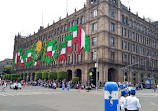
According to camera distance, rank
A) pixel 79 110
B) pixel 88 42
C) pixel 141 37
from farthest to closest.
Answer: pixel 141 37
pixel 88 42
pixel 79 110

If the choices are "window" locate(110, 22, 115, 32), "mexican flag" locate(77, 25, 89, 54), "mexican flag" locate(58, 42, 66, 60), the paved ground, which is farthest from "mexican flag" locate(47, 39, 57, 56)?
the paved ground

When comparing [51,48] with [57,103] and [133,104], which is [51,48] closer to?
[57,103]

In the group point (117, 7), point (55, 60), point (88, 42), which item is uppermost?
point (117, 7)

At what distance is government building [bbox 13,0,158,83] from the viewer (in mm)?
40531

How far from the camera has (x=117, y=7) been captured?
4481cm

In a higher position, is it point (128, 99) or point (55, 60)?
point (55, 60)

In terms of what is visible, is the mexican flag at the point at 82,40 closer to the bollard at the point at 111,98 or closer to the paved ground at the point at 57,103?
the paved ground at the point at 57,103

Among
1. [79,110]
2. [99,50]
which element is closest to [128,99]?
[79,110]

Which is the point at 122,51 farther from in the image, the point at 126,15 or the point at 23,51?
the point at 23,51

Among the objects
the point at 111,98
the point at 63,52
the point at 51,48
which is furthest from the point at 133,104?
the point at 51,48

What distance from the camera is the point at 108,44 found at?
134ft

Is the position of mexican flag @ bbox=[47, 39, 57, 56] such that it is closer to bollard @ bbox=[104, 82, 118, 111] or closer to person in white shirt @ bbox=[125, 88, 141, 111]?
bollard @ bbox=[104, 82, 118, 111]

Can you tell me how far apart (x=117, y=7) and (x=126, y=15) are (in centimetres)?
535

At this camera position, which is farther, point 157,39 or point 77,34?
point 157,39
